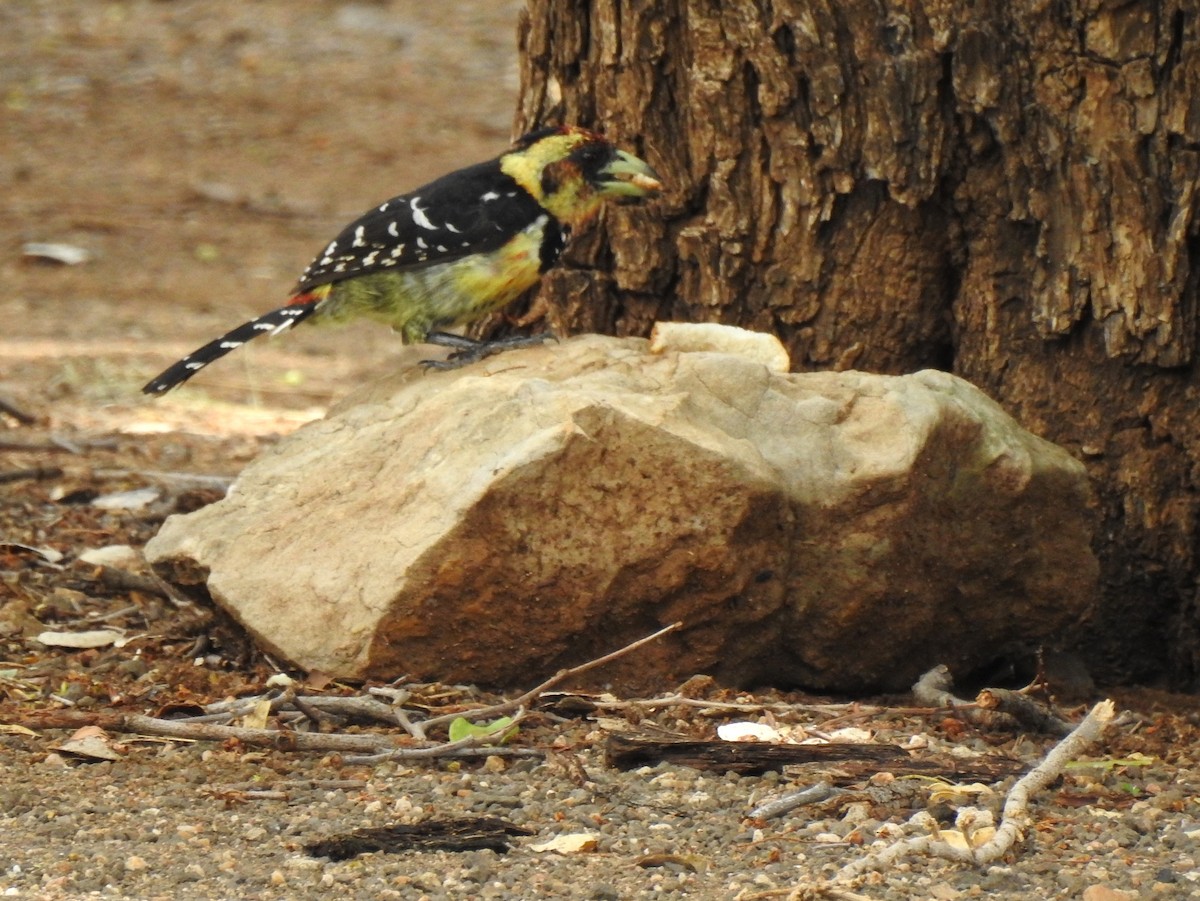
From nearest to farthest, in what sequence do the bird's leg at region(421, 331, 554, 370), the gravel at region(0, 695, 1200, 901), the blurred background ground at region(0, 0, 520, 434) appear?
the gravel at region(0, 695, 1200, 901) → the bird's leg at region(421, 331, 554, 370) → the blurred background ground at region(0, 0, 520, 434)

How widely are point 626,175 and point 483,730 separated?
1.74 meters

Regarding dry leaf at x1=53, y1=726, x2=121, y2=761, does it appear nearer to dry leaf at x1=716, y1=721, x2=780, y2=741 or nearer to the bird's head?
dry leaf at x1=716, y1=721, x2=780, y2=741

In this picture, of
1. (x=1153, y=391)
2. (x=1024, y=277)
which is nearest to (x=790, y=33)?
(x=1024, y=277)

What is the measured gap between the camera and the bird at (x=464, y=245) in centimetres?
463

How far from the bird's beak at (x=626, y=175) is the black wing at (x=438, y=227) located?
264 mm

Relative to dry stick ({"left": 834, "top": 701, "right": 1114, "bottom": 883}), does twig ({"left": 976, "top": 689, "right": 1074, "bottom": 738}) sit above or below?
below

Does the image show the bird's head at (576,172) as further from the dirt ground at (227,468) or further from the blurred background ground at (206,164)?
the blurred background ground at (206,164)

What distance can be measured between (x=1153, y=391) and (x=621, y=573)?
154 centimetres

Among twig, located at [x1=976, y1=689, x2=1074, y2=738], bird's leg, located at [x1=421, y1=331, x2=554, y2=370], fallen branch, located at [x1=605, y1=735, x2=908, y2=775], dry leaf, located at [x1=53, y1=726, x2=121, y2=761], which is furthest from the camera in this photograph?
bird's leg, located at [x1=421, y1=331, x2=554, y2=370]

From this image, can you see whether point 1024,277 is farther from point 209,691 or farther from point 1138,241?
point 209,691

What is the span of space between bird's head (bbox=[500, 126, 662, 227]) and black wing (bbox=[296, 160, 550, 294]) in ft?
0.21

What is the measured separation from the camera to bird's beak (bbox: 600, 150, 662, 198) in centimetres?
454

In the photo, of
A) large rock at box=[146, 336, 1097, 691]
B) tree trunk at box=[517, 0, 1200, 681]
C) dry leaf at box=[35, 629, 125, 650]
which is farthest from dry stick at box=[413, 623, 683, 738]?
tree trunk at box=[517, 0, 1200, 681]

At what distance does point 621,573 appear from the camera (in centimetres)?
366
